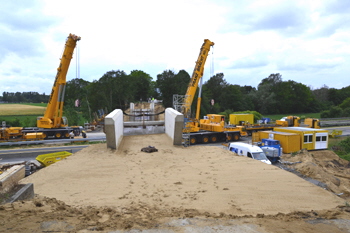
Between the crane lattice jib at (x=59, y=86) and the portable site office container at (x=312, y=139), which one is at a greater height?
the crane lattice jib at (x=59, y=86)

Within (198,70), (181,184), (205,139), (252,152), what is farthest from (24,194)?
(198,70)

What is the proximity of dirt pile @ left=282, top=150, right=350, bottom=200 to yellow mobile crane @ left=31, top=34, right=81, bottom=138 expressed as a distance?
20256 millimetres

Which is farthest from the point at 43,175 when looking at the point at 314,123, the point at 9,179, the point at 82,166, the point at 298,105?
the point at 298,105

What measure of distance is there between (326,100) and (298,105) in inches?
776

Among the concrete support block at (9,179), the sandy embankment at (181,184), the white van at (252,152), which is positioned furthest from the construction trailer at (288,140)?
the concrete support block at (9,179)

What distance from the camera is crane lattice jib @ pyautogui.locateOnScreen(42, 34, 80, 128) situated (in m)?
25.3

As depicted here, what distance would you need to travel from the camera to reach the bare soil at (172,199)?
17.5ft

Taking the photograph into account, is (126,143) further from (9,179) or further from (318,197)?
(318,197)

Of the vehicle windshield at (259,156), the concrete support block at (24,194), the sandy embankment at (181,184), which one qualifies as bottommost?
the vehicle windshield at (259,156)

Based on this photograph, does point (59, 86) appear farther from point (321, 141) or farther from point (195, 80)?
point (321, 141)

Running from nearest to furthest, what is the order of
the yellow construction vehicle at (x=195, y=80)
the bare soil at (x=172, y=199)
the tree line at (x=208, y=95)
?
1. the bare soil at (x=172, y=199)
2. the yellow construction vehicle at (x=195, y=80)
3. the tree line at (x=208, y=95)

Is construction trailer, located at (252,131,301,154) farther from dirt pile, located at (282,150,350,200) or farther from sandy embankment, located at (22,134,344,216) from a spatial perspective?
sandy embankment, located at (22,134,344,216)

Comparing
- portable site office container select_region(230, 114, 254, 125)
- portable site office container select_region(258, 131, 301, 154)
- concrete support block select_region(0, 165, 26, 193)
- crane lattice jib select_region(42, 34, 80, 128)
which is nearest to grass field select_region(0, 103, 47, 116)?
crane lattice jib select_region(42, 34, 80, 128)

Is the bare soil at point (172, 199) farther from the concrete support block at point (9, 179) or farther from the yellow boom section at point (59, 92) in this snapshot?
the yellow boom section at point (59, 92)
